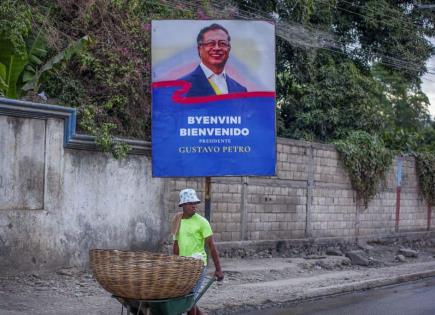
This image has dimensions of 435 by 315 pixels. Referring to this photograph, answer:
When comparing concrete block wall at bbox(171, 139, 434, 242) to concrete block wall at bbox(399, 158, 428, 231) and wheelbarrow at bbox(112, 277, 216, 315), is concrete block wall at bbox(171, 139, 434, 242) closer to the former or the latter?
concrete block wall at bbox(399, 158, 428, 231)

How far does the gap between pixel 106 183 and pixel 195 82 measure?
2.56 meters

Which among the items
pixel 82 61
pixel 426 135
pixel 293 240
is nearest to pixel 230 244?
pixel 293 240

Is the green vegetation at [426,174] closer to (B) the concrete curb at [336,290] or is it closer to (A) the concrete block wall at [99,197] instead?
(A) the concrete block wall at [99,197]

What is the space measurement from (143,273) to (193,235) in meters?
1.51

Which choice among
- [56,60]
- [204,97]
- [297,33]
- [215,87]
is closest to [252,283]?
[204,97]

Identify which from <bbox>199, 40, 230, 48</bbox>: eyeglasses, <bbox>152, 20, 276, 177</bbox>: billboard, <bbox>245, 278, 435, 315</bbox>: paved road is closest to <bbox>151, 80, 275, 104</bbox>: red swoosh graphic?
<bbox>152, 20, 276, 177</bbox>: billboard

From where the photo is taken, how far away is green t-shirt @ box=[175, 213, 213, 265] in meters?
7.19

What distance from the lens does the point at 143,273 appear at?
18.8 feet

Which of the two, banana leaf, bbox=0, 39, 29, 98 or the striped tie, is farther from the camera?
banana leaf, bbox=0, 39, 29, 98

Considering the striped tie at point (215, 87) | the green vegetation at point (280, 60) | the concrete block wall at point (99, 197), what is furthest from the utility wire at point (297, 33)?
the striped tie at point (215, 87)

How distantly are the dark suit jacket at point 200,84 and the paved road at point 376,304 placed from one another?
332 centimetres

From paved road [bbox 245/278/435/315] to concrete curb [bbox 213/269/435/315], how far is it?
173 millimetres

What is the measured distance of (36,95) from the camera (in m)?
12.3

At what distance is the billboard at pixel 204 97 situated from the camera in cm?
1080
